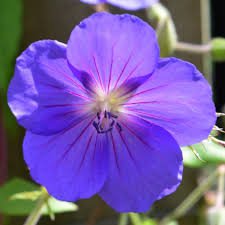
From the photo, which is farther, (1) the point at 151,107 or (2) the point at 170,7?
(2) the point at 170,7

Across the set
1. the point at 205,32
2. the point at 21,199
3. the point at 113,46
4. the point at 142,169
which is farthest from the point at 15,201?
the point at 205,32

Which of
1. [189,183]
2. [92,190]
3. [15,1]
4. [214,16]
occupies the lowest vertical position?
[189,183]

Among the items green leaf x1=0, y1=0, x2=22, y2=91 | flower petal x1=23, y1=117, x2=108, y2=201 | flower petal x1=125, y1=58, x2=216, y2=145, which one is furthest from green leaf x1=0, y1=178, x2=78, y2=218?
green leaf x1=0, y1=0, x2=22, y2=91

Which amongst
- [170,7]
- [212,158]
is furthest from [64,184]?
[170,7]

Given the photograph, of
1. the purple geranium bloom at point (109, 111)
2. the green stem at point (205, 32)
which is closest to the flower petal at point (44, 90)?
the purple geranium bloom at point (109, 111)

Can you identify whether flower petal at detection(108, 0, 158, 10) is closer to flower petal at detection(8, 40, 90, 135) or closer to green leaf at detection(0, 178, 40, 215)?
flower petal at detection(8, 40, 90, 135)

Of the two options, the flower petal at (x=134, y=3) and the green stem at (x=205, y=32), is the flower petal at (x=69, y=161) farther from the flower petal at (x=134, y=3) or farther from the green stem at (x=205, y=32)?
the green stem at (x=205, y=32)

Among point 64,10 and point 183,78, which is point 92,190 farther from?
point 64,10
